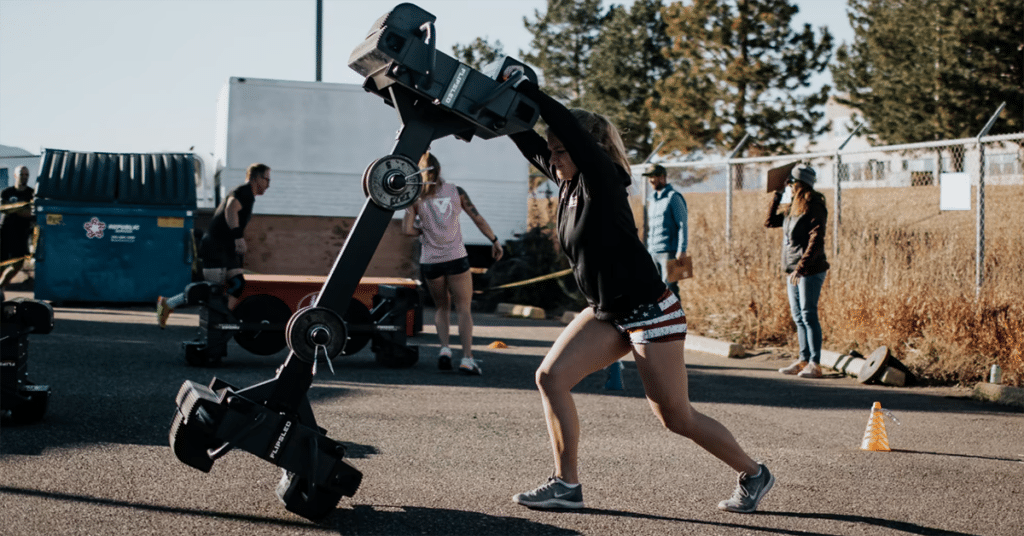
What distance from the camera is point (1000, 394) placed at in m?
8.71

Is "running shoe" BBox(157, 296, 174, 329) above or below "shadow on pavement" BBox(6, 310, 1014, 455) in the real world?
above

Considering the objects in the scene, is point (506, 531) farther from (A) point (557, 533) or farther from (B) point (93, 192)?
(B) point (93, 192)

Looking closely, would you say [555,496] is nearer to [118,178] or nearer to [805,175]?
[805,175]

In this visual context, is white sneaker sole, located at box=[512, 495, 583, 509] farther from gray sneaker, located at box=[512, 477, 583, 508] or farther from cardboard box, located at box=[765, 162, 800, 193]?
cardboard box, located at box=[765, 162, 800, 193]

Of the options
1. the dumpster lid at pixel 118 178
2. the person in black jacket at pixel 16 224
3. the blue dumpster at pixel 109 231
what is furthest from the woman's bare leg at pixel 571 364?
the person in black jacket at pixel 16 224

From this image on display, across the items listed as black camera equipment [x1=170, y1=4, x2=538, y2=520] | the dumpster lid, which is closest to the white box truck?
the dumpster lid

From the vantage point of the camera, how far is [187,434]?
14.8 feet

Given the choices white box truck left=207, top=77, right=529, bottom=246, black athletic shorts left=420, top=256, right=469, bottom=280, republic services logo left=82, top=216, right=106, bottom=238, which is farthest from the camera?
white box truck left=207, top=77, right=529, bottom=246

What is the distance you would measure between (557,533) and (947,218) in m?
8.68

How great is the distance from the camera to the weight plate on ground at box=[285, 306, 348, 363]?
175 inches

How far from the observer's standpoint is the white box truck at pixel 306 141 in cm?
1855

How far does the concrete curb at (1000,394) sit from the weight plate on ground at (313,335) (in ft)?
20.4

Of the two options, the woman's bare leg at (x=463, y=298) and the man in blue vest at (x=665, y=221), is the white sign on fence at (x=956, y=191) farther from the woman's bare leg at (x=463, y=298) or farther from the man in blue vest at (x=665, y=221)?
the woman's bare leg at (x=463, y=298)

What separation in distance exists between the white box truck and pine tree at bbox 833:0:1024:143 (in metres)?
19.2
